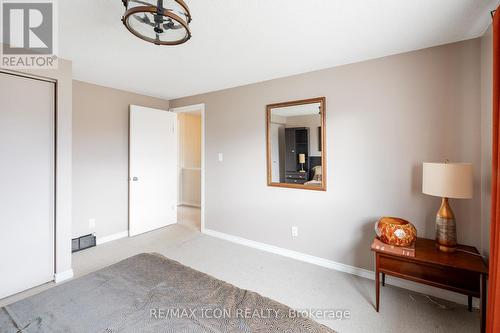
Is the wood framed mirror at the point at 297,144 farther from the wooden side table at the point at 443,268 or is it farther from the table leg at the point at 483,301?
the table leg at the point at 483,301

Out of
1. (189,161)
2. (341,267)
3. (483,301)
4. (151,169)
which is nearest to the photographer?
(483,301)

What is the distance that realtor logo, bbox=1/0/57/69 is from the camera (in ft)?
5.38

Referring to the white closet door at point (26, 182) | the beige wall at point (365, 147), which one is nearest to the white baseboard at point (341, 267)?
the beige wall at point (365, 147)

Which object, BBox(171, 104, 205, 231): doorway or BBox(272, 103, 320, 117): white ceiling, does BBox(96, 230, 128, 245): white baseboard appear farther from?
BBox(272, 103, 320, 117): white ceiling

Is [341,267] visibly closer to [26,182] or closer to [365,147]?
[365,147]

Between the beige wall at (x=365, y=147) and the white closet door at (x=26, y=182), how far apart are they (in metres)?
2.12

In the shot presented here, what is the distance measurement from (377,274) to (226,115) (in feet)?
8.97

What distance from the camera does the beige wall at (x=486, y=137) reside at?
180cm

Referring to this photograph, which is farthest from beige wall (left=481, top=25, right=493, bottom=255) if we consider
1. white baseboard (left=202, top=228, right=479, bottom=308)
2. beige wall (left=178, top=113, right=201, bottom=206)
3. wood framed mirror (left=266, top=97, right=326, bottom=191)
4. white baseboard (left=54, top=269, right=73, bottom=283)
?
beige wall (left=178, top=113, right=201, bottom=206)

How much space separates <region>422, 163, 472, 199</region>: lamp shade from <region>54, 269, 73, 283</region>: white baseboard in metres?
3.52

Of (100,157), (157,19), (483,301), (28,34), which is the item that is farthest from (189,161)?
(483,301)

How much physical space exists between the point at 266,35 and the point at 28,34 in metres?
1.99

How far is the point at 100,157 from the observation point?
341 cm

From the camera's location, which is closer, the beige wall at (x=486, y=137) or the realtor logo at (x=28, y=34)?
the realtor logo at (x=28, y=34)
